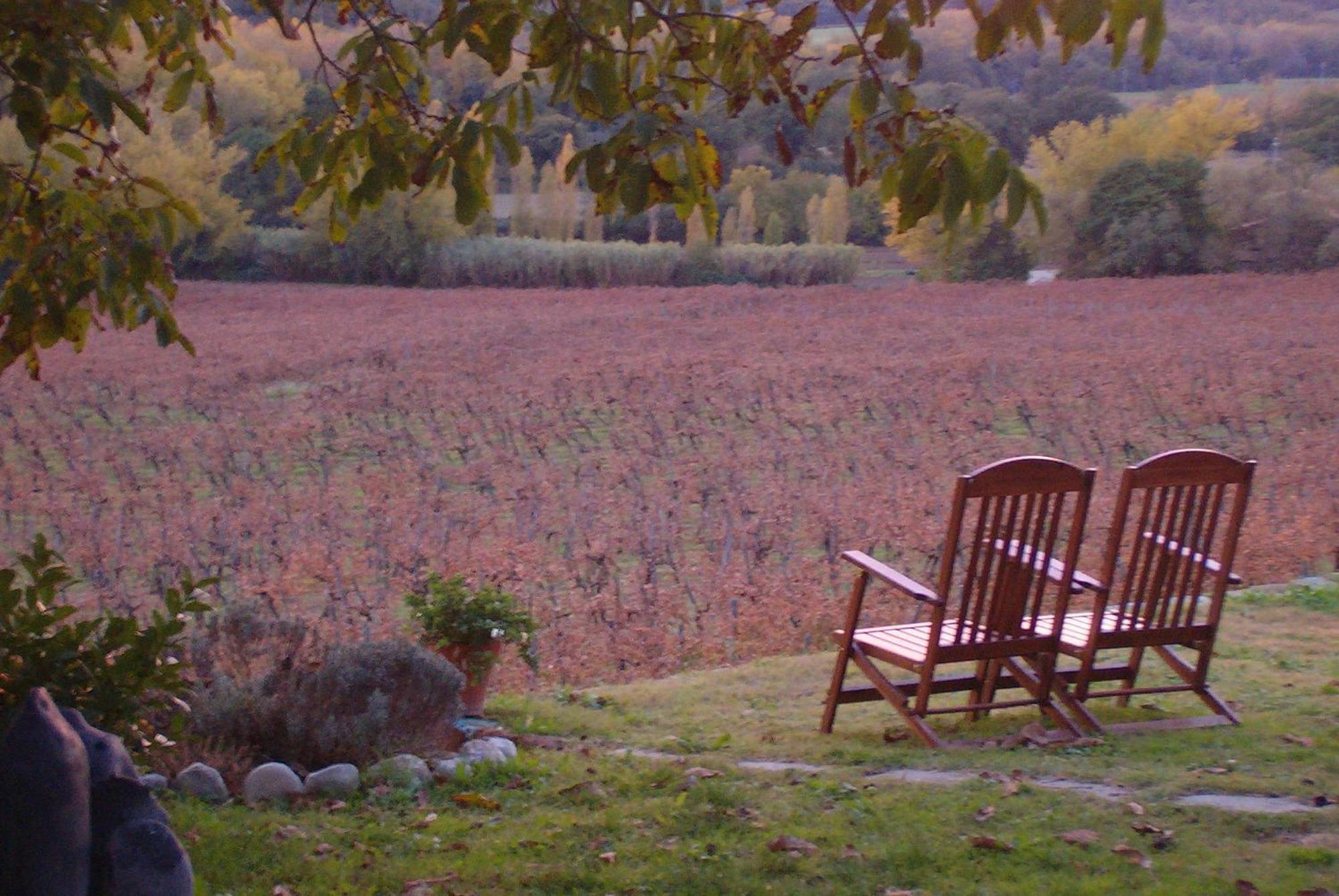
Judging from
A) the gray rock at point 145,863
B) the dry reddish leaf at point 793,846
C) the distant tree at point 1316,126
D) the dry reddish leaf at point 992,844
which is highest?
the distant tree at point 1316,126

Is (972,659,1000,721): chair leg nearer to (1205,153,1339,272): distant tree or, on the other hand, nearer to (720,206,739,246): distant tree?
(1205,153,1339,272): distant tree

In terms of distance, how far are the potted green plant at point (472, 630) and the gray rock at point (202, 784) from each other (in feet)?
4.95

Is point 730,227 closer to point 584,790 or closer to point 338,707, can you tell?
point 338,707

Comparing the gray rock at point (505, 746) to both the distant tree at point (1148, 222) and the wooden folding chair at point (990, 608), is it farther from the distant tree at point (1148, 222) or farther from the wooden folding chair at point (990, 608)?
the distant tree at point (1148, 222)

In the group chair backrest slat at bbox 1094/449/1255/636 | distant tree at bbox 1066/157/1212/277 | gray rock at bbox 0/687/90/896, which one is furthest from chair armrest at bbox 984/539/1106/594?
distant tree at bbox 1066/157/1212/277

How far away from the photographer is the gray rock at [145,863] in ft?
10.3

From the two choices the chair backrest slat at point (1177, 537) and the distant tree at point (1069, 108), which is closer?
the chair backrest slat at point (1177, 537)

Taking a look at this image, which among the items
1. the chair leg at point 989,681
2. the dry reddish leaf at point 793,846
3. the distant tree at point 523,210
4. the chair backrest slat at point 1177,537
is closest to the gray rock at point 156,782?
the dry reddish leaf at point 793,846

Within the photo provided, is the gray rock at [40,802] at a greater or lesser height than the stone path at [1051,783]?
greater

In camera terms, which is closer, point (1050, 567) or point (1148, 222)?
point (1050, 567)

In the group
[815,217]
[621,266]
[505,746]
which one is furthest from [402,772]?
[815,217]

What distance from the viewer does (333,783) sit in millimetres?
5090

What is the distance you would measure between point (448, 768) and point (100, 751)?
216 cm

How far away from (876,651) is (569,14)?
10.2 feet
